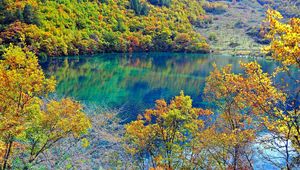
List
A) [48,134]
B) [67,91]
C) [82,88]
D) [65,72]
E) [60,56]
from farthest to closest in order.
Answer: [60,56], [65,72], [82,88], [67,91], [48,134]

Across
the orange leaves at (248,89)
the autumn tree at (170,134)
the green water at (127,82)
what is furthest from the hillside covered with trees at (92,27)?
the orange leaves at (248,89)

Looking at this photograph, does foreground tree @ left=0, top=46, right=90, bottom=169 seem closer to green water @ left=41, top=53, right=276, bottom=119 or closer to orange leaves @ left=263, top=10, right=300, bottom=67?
orange leaves @ left=263, top=10, right=300, bottom=67

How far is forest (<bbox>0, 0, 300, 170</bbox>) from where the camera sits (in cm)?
1469

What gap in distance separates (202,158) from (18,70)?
14.1 m

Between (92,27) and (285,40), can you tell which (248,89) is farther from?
(92,27)

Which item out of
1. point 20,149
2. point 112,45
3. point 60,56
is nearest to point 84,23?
point 112,45

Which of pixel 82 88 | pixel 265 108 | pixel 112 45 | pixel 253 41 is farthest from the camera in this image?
pixel 253 41

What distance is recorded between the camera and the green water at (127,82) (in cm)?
5710

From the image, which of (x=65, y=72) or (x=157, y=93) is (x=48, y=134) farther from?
(x=65, y=72)

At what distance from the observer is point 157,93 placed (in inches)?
2608

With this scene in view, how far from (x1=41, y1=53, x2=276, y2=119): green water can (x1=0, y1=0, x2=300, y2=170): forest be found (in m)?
0.25

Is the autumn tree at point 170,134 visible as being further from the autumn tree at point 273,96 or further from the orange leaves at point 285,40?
the orange leaves at point 285,40

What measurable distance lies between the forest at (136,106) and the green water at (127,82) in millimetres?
249

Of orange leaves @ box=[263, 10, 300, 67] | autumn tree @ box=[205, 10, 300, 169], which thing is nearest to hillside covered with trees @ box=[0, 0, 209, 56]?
autumn tree @ box=[205, 10, 300, 169]
